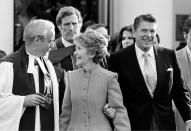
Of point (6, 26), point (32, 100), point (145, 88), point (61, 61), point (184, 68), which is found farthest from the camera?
point (6, 26)

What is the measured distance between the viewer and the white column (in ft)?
28.3

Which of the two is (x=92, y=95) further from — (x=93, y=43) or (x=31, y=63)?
(x=31, y=63)

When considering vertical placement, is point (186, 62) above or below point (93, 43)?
below

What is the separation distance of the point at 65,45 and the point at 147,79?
1245 millimetres

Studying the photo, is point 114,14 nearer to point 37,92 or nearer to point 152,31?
point 152,31

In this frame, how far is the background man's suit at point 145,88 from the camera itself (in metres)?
5.38

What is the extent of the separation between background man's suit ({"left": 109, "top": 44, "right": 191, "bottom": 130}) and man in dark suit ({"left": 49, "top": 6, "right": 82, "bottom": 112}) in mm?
519

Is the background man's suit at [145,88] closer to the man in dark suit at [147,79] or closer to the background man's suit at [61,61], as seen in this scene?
the man in dark suit at [147,79]

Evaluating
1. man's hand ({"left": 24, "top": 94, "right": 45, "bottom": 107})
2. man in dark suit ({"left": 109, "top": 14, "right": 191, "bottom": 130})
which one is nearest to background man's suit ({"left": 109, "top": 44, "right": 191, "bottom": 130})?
man in dark suit ({"left": 109, "top": 14, "right": 191, "bottom": 130})

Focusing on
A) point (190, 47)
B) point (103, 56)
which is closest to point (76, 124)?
point (103, 56)

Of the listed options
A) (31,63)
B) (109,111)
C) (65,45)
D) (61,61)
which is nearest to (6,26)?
(65,45)

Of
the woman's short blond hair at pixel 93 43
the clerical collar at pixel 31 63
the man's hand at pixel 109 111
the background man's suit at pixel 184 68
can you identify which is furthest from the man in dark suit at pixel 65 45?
the background man's suit at pixel 184 68

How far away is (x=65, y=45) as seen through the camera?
6.25 m

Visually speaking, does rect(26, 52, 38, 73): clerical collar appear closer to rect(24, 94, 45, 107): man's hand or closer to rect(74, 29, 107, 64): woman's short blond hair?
rect(24, 94, 45, 107): man's hand
